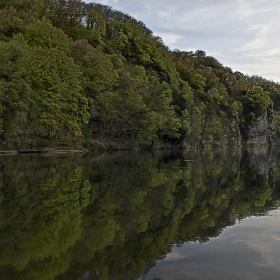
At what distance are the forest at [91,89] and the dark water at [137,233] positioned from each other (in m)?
31.7

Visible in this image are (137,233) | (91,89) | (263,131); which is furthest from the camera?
(263,131)

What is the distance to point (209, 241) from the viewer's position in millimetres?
8234

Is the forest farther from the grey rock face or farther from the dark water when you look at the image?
the dark water

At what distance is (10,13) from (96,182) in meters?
59.9

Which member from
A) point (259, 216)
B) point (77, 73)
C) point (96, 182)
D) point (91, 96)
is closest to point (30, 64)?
point (77, 73)

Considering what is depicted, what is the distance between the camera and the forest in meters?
45.1

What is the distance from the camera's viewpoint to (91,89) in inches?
2280

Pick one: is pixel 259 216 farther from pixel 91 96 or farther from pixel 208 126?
pixel 208 126

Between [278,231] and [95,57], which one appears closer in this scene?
[278,231]

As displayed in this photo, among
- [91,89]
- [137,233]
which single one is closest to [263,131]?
[91,89]

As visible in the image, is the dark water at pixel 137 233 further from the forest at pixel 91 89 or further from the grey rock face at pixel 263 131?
the grey rock face at pixel 263 131

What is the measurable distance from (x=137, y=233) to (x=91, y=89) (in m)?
51.0

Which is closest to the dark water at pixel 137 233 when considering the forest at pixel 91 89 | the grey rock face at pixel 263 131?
the forest at pixel 91 89

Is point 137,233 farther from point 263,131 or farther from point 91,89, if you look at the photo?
point 263,131
